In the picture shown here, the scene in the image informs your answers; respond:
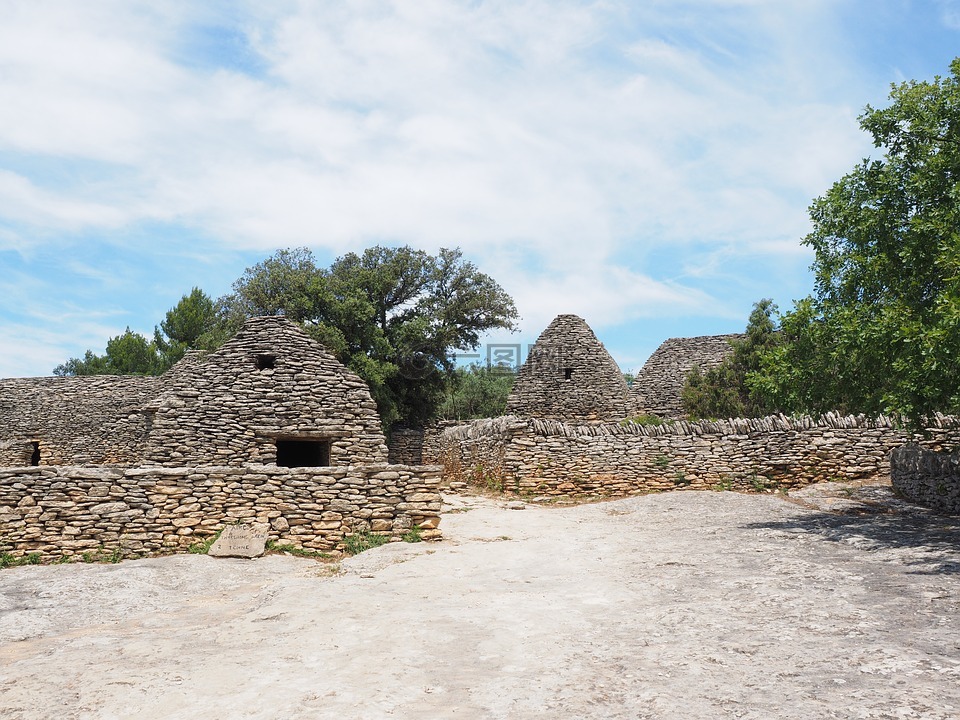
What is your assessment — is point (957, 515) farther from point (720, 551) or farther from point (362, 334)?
point (362, 334)

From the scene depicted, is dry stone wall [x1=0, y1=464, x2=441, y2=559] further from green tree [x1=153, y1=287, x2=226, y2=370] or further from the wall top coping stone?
green tree [x1=153, y1=287, x2=226, y2=370]

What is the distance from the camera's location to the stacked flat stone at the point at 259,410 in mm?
15406

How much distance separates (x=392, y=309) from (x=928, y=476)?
76.3 feet

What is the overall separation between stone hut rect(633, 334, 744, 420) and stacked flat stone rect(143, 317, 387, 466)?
66.8 ft

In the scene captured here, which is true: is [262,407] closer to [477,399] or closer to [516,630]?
[516,630]

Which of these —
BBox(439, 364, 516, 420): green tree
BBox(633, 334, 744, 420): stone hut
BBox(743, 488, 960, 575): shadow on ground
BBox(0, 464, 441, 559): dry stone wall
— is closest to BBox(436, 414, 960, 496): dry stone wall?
BBox(743, 488, 960, 575): shadow on ground

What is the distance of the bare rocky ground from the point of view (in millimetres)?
4812

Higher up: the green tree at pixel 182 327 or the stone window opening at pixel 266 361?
the green tree at pixel 182 327

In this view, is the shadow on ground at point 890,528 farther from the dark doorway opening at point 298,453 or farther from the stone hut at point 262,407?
the dark doorway opening at point 298,453

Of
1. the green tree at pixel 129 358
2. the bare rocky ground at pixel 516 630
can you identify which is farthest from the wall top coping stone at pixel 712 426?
the green tree at pixel 129 358

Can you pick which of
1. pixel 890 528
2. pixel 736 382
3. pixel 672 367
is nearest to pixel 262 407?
pixel 890 528

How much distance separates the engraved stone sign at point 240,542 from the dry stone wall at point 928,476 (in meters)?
12.5

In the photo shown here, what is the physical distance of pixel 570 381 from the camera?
2628cm

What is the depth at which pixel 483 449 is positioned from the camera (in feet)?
66.0
